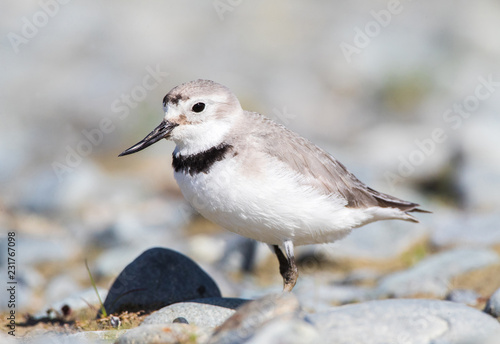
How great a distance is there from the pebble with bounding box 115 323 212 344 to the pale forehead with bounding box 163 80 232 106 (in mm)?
2096

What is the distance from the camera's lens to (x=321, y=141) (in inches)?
564

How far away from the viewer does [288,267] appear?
643 centimetres

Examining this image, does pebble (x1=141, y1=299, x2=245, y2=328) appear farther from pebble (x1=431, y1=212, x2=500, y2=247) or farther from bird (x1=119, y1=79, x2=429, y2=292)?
pebble (x1=431, y1=212, x2=500, y2=247)

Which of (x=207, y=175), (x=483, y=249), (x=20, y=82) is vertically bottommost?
(x=483, y=249)

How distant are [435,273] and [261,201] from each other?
129 inches

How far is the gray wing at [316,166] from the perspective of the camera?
20.3 ft

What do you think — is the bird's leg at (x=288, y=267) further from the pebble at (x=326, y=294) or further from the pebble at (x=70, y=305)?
the pebble at (x=70, y=305)

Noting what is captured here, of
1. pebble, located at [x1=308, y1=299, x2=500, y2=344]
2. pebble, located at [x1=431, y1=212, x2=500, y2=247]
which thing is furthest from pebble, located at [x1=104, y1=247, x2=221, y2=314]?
pebble, located at [x1=431, y1=212, x2=500, y2=247]

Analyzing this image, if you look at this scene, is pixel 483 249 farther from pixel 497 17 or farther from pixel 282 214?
pixel 497 17

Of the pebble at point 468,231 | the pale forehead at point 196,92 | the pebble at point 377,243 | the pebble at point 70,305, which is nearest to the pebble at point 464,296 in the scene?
the pebble at point 468,231

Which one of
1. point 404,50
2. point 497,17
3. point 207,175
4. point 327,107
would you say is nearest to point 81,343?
point 207,175

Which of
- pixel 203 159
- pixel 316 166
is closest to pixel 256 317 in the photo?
pixel 203 159

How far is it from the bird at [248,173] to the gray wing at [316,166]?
1 cm

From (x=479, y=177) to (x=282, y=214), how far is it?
618cm
